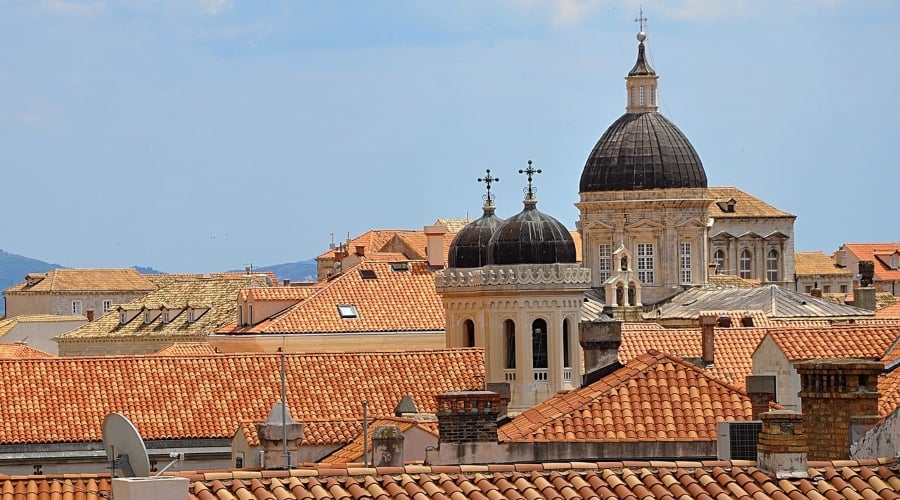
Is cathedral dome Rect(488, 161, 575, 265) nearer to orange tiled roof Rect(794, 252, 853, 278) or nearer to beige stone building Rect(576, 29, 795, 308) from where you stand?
beige stone building Rect(576, 29, 795, 308)

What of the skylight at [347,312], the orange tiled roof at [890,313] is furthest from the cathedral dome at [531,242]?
the orange tiled roof at [890,313]

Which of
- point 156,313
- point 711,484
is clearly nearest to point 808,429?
point 711,484

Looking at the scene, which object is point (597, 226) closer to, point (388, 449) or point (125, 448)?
point (388, 449)

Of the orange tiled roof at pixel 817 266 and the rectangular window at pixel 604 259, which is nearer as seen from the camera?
the rectangular window at pixel 604 259

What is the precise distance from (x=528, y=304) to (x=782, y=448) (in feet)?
97.8

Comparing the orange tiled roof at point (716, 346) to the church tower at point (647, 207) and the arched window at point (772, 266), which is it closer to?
the church tower at point (647, 207)

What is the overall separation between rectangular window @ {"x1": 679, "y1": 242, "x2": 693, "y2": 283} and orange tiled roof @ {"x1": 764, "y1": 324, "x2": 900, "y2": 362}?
2353 inches

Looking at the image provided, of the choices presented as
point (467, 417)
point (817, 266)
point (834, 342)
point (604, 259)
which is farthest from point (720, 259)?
point (467, 417)

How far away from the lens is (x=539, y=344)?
5166 centimetres

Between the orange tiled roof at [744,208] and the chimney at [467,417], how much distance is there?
105m

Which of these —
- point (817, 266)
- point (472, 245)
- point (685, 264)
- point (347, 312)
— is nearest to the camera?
point (472, 245)

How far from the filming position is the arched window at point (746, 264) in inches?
5364

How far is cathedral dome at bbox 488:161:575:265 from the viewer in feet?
171

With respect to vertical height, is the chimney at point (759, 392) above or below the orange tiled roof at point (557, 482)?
above
